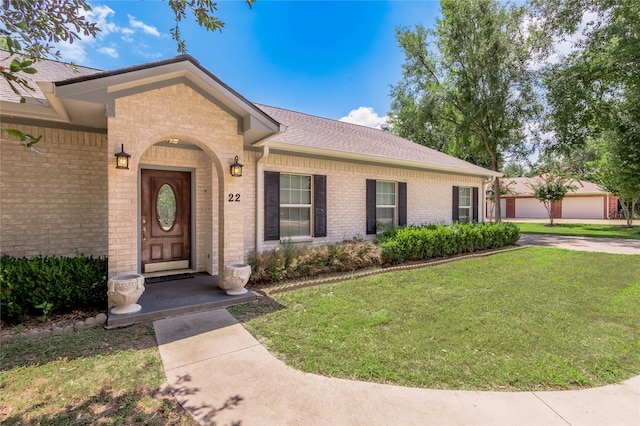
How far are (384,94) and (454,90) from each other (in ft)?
16.1

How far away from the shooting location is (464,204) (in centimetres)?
1341

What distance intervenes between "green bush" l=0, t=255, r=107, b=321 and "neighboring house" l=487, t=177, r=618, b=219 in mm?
33625

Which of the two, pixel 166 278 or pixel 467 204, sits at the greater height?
pixel 467 204

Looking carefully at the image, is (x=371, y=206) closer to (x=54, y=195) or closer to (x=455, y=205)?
(x=455, y=205)

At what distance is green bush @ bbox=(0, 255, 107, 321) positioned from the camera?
14.6 feet

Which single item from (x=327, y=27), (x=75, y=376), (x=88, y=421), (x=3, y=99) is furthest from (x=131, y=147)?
(x=327, y=27)

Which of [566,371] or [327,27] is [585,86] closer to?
[327,27]

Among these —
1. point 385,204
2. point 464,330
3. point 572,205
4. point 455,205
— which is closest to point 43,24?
point 464,330

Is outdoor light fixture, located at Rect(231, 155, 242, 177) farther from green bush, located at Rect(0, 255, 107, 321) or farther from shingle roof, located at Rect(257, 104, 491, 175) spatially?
green bush, located at Rect(0, 255, 107, 321)

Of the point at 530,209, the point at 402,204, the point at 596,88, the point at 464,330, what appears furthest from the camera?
the point at 530,209

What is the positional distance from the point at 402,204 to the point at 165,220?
24.3 ft

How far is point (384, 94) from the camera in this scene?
2225cm

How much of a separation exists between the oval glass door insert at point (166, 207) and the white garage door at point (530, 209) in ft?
128

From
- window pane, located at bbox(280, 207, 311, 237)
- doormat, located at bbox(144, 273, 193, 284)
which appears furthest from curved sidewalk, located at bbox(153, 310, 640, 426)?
window pane, located at bbox(280, 207, 311, 237)
